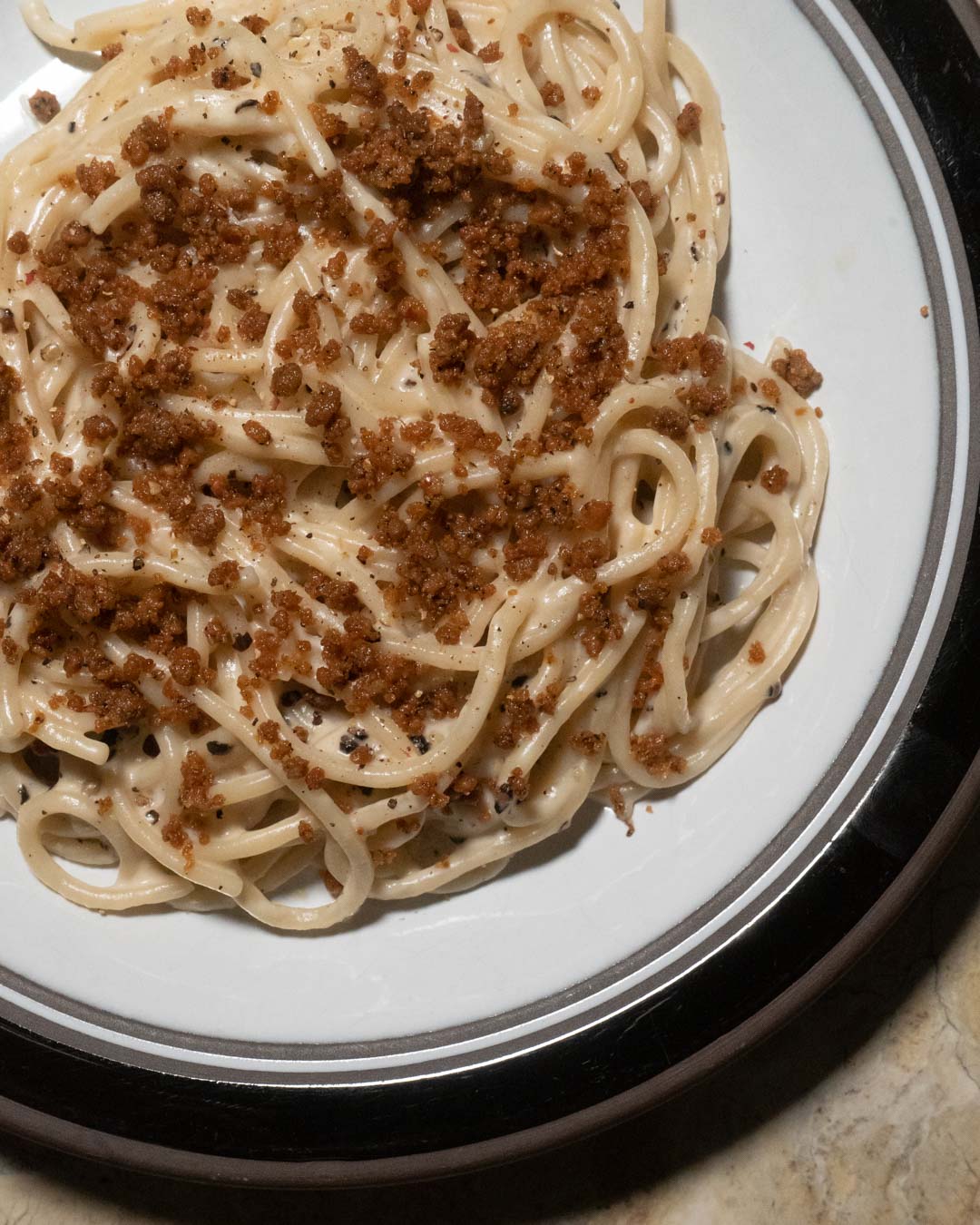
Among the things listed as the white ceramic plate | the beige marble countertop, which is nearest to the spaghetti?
the white ceramic plate

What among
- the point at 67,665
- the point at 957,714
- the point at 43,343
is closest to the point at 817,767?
the point at 957,714

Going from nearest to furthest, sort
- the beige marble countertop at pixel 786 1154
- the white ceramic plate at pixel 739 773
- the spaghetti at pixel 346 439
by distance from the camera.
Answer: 1. the spaghetti at pixel 346 439
2. the white ceramic plate at pixel 739 773
3. the beige marble countertop at pixel 786 1154

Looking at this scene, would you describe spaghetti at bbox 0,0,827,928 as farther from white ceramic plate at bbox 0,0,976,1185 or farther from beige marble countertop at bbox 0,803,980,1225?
beige marble countertop at bbox 0,803,980,1225

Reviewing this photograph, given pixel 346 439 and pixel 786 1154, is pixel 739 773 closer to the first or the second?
pixel 786 1154

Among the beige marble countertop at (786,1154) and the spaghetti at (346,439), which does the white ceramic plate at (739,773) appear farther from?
the beige marble countertop at (786,1154)

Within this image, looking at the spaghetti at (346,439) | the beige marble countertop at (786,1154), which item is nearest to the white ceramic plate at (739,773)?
the spaghetti at (346,439)

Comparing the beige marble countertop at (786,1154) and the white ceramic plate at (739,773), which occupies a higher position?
the white ceramic plate at (739,773)

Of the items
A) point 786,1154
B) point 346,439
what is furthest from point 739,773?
point 346,439

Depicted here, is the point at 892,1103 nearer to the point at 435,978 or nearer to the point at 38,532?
the point at 435,978
